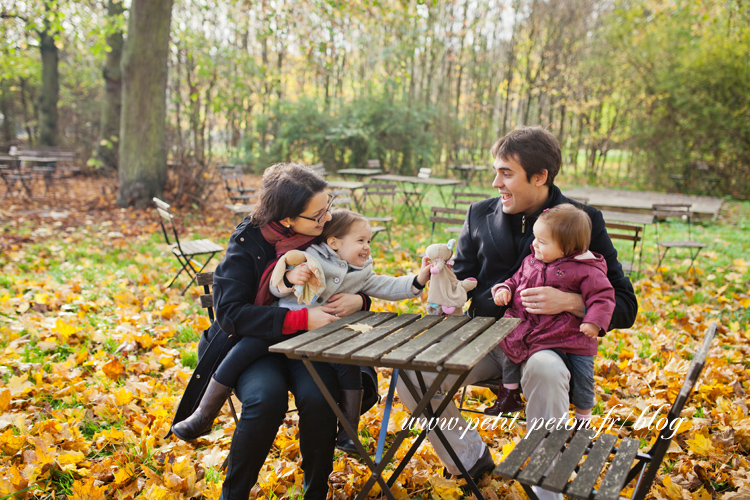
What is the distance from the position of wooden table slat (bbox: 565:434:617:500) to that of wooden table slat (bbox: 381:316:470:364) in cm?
65

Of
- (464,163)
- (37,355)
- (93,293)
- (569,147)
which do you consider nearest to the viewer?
(37,355)

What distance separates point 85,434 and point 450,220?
492cm

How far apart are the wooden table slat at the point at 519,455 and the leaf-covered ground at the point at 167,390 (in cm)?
51

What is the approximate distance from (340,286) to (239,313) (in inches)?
20.2

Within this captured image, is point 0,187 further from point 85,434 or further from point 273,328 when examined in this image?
point 273,328

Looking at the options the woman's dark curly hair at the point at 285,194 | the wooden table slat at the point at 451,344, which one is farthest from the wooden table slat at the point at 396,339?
the woman's dark curly hair at the point at 285,194

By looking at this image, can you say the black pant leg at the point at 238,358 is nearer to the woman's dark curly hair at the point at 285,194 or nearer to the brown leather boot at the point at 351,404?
the brown leather boot at the point at 351,404

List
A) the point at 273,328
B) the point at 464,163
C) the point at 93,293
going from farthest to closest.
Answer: the point at 464,163 < the point at 93,293 < the point at 273,328

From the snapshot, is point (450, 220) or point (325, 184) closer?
point (325, 184)

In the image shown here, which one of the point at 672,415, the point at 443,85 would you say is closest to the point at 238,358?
the point at 672,415

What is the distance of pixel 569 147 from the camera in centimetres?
2198

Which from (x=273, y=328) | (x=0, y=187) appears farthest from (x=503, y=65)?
(x=273, y=328)

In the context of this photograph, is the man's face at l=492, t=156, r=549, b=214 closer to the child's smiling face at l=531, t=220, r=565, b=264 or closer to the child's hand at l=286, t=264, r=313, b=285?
the child's smiling face at l=531, t=220, r=565, b=264

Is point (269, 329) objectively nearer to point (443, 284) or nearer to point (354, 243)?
point (354, 243)
